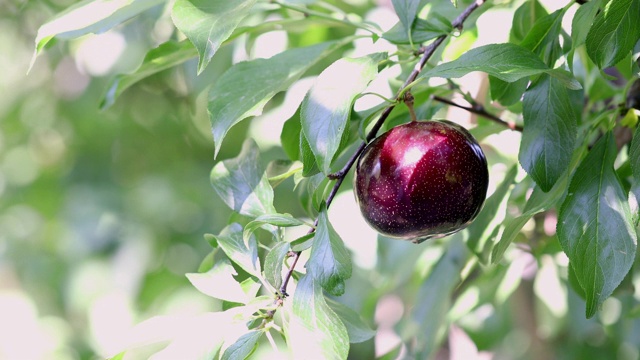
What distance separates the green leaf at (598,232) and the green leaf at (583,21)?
6cm

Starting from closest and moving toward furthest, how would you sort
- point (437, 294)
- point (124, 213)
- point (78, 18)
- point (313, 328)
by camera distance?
point (313, 328)
point (78, 18)
point (437, 294)
point (124, 213)

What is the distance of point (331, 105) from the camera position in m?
0.38

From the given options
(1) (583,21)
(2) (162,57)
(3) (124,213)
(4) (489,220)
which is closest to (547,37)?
(1) (583,21)

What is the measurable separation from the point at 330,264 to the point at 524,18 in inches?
11.3

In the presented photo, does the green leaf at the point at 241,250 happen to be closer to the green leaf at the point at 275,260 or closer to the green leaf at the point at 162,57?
the green leaf at the point at 275,260

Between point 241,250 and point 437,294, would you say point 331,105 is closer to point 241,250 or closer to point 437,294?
point 241,250

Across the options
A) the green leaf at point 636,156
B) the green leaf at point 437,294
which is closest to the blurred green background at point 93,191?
the green leaf at point 437,294

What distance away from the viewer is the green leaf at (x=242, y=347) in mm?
395

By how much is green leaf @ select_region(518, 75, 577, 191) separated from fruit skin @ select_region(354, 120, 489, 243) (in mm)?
28

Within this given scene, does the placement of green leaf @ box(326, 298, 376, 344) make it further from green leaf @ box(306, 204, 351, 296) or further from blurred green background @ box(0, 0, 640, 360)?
blurred green background @ box(0, 0, 640, 360)

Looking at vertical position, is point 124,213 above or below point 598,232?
below

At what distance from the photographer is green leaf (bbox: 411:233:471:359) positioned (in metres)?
0.70

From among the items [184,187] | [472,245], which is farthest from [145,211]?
[472,245]

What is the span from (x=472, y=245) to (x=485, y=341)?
1.29 feet
